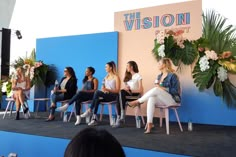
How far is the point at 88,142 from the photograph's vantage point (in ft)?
2.32

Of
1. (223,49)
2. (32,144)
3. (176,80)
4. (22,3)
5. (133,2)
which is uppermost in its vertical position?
(22,3)

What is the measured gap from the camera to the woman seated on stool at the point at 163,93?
3516 millimetres

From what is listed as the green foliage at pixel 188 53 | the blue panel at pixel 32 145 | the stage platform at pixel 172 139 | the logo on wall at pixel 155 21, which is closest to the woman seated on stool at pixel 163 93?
the stage platform at pixel 172 139

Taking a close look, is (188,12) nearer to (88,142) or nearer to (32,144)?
(32,144)

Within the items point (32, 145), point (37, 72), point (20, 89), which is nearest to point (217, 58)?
point (32, 145)

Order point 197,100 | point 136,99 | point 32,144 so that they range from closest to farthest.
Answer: point 32,144, point 136,99, point 197,100

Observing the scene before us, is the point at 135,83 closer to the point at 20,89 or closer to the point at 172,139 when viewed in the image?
the point at 172,139

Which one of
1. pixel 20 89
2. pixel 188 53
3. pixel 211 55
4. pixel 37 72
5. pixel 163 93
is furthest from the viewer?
pixel 37 72

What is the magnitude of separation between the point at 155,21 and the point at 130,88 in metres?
1.59

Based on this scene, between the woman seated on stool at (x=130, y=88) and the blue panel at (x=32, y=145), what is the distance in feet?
3.34

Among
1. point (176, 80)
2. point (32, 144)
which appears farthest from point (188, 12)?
point (32, 144)

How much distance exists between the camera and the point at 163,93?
358cm

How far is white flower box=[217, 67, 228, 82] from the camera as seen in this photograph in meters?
4.10

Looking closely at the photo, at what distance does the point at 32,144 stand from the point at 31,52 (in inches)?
159
